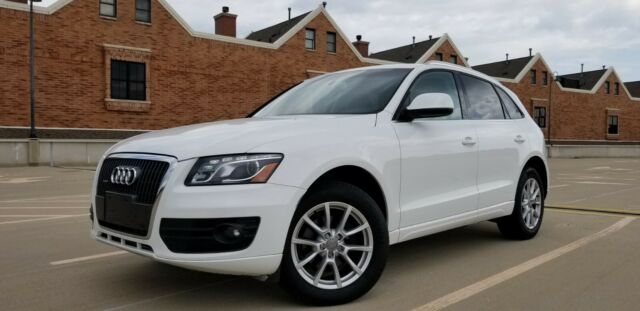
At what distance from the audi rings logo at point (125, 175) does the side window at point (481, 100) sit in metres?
2.99

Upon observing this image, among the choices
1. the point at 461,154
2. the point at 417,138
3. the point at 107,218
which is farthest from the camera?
the point at 461,154

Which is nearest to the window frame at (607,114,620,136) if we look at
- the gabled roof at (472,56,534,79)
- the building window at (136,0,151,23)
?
the gabled roof at (472,56,534,79)

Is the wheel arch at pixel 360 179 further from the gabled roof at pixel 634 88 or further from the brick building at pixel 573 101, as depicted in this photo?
the gabled roof at pixel 634 88

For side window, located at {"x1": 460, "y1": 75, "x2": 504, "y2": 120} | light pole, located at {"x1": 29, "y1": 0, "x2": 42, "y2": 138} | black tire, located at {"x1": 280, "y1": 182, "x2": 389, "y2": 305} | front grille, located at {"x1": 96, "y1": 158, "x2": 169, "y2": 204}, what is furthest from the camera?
light pole, located at {"x1": 29, "y1": 0, "x2": 42, "y2": 138}

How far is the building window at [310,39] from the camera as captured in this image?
32.2 meters

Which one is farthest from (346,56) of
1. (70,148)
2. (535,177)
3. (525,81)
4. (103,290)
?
(103,290)

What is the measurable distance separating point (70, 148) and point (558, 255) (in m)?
20.7

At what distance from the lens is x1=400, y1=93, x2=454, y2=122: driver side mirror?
414cm

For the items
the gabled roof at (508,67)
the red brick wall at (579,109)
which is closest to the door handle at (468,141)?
the red brick wall at (579,109)

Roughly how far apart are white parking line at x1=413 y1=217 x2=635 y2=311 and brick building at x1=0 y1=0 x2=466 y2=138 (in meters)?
22.5

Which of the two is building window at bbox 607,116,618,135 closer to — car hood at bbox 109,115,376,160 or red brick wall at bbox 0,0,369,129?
red brick wall at bbox 0,0,369,129

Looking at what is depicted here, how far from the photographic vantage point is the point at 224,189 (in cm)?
317

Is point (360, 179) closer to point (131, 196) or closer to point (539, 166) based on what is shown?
point (131, 196)

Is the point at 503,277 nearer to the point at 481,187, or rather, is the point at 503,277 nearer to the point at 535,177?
the point at 481,187
